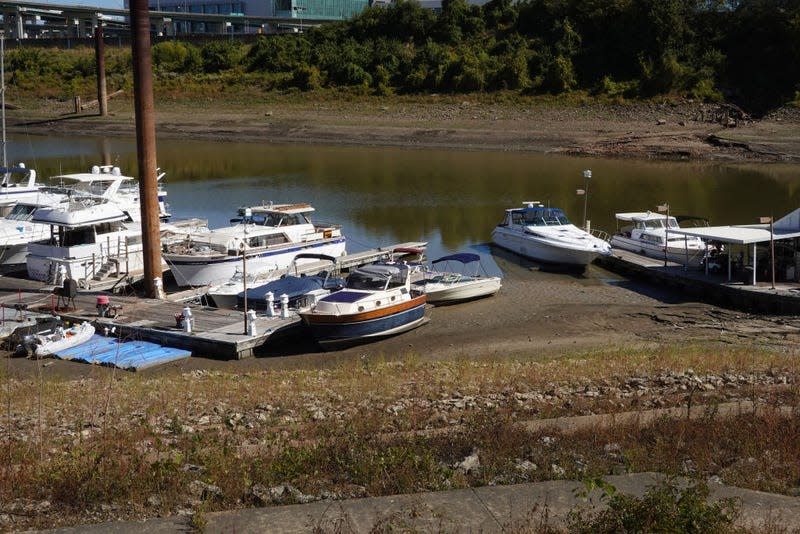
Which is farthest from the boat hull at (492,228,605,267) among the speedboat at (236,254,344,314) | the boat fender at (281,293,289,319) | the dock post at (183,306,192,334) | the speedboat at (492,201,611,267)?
the dock post at (183,306,192,334)

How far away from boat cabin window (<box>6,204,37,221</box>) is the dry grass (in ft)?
54.0

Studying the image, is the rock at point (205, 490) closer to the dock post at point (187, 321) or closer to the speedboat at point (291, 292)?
the dock post at point (187, 321)

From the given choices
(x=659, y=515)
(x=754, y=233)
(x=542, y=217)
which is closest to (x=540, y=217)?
(x=542, y=217)

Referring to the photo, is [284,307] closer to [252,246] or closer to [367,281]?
[367,281]

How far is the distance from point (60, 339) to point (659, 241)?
68.7 feet

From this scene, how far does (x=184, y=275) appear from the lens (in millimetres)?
29781

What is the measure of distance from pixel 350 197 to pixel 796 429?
1617 inches

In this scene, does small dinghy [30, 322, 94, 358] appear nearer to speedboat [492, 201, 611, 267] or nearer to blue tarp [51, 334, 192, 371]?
blue tarp [51, 334, 192, 371]

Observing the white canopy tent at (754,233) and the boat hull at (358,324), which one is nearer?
the boat hull at (358,324)

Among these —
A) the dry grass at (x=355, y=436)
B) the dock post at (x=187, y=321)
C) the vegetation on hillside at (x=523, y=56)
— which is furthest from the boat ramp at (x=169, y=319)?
the vegetation on hillside at (x=523, y=56)

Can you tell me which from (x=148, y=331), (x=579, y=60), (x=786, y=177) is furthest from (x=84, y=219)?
(x=579, y=60)

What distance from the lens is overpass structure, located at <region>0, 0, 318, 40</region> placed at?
144 meters

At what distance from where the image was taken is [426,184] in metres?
56.9

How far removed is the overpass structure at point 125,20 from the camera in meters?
144
